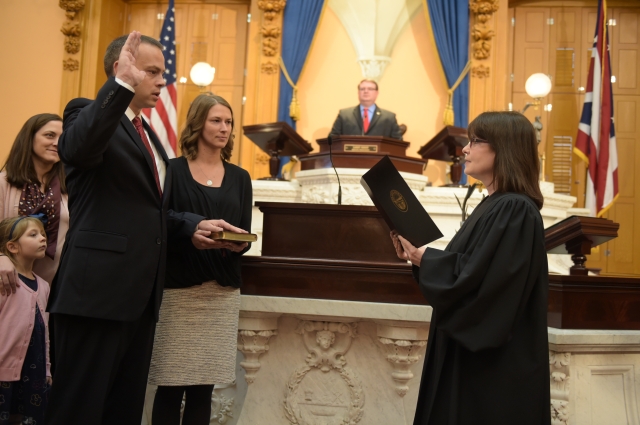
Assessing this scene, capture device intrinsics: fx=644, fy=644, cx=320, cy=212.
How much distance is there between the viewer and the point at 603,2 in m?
7.91

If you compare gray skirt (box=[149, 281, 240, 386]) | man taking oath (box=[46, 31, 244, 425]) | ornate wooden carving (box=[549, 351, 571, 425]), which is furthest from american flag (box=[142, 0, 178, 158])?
ornate wooden carving (box=[549, 351, 571, 425])

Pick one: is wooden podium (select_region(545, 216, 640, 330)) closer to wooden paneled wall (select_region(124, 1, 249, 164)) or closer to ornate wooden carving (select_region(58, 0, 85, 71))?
wooden paneled wall (select_region(124, 1, 249, 164))

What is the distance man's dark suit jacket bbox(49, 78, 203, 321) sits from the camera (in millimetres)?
1784

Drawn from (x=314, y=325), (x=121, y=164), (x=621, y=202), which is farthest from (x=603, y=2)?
(x=121, y=164)

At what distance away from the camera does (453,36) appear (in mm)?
8289

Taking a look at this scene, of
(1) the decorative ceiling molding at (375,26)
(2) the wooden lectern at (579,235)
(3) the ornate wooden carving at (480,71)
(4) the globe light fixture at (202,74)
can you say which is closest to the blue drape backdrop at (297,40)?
(1) the decorative ceiling molding at (375,26)

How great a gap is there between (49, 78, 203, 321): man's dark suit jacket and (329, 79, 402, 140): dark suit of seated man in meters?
5.00

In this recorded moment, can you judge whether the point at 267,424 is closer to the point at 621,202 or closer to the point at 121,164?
the point at 121,164

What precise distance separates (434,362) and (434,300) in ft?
0.74

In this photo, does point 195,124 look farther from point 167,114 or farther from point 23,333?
point 167,114

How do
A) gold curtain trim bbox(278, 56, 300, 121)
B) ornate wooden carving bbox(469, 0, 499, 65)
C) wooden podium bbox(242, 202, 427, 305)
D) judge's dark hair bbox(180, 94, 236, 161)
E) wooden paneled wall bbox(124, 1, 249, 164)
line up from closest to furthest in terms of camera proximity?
1. judge's dark hair bbox(180, 94, 236, 161)
2. wooden podium bbox(242, 202, 427, 305)
3. ornate wooden carving bbox(469, 0, 499, 65)
4. gold curtain trim bbox(278, 56, 300, 121)
5. wooden paneled wall bbox(124, 1, 249, 164)

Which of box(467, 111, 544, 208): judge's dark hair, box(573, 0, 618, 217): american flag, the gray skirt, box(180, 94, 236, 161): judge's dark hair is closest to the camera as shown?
box(467, 111, 544, 208): judge's dark hair

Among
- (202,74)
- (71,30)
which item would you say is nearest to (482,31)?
(202,74)

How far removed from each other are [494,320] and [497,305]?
1.7 inches
